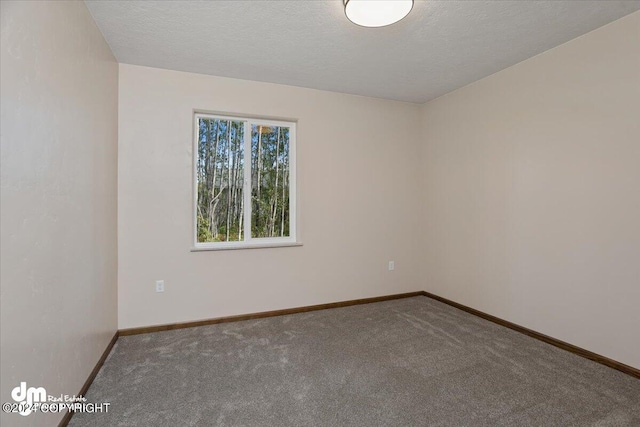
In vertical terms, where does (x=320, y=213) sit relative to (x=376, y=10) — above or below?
below

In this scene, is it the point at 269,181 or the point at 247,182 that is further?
the point at 269,181

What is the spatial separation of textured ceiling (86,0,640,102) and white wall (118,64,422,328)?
1.00 feet

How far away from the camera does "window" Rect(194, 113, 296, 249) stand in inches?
130

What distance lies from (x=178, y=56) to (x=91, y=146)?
1.17m

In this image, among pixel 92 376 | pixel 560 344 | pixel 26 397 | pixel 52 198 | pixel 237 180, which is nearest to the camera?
pixel 26 397

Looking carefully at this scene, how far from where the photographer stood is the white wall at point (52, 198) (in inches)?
49.3

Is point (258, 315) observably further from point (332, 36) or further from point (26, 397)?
point (332, 36)

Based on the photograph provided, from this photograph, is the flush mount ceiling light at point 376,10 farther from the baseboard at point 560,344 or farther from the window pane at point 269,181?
the baseboard at point 560,344

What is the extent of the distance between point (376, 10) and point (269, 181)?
2.07 meters

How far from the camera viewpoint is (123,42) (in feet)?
8.32

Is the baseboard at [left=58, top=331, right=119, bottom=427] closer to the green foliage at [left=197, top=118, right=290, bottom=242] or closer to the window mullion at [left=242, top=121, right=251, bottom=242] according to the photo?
the green foliage at [left=197, top=118, right=290, bottom=242]

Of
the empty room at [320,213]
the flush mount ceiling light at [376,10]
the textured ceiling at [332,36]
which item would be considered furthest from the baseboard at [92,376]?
the flush mount ceiling light at [376,10]

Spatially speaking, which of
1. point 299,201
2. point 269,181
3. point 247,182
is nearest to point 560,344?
point 299,201

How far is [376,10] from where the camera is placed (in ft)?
6.40
